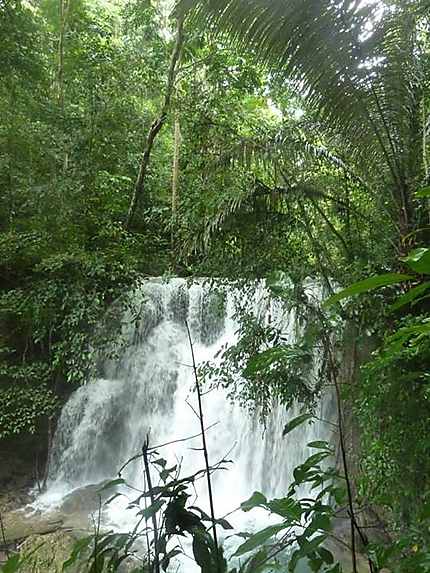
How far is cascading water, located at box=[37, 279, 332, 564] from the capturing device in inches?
220

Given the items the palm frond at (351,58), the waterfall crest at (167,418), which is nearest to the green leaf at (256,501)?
the palm frond at (351,58)

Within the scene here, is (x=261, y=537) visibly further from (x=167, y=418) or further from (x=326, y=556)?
(x=167, y=418)

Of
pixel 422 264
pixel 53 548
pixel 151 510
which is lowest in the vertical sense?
pixel 53 548

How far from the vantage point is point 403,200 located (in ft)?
11.1

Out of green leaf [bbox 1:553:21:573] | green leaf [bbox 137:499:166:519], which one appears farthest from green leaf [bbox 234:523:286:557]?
green leaf [bbox 1:553:21:573]

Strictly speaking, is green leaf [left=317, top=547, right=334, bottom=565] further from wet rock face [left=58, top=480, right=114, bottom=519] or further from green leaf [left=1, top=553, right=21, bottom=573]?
wet rock face [left=58, top=480, right=114, bottom=519]

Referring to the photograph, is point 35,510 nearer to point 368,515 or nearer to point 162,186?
point 368,515

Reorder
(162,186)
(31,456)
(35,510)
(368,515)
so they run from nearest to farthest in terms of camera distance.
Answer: (368,515) → (35,510) → (31,456) → (162,186)

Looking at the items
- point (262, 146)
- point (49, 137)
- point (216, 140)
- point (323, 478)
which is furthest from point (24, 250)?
point (323, 478)

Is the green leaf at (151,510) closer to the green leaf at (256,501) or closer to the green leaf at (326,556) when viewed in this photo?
the green leaf at (256,501)

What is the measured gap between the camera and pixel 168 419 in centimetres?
667

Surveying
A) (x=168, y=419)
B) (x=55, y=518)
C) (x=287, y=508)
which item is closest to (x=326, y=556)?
(x=287, y=508)

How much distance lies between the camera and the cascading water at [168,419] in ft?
18.3

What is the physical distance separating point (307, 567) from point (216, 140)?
4.33 meters
